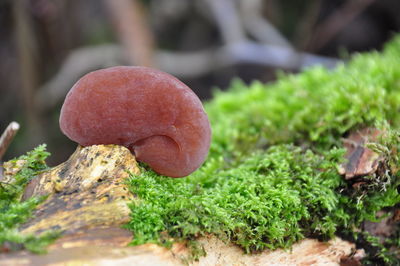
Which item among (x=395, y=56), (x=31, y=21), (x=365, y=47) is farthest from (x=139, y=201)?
(x=365, y=47)

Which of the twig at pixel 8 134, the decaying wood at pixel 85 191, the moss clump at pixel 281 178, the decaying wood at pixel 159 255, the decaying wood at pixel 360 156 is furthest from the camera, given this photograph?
the decaying wood at pixel 360 156

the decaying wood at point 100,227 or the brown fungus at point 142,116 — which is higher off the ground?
the brown fungus at point 142,116

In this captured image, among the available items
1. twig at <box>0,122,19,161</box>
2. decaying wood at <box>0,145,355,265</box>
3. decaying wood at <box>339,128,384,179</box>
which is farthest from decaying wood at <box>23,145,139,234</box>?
decaying wood at <box>339,128,384,179</box>

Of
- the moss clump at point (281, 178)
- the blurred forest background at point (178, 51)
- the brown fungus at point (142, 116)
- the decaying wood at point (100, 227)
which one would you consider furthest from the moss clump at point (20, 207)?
the blurred forest background at point (178, 51)

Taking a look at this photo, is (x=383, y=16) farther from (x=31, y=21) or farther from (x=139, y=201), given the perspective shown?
(x=139, y=201)

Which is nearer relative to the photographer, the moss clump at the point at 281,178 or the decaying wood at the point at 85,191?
the decaying wood at the point at 85,191

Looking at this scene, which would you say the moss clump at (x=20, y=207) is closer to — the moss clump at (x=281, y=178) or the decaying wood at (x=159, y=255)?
the decaying wood at (x=159, y=255)

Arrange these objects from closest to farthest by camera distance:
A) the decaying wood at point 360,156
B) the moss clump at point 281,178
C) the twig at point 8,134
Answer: the moss clump at point 281,178 → the twig at point 8,134 → the decaying wood at point 360,156

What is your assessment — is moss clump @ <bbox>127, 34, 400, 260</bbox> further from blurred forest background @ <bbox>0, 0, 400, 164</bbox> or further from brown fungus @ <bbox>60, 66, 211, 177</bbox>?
blurred forest background @ <bbox>0, 0, 400, 164</bbox>
